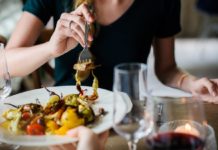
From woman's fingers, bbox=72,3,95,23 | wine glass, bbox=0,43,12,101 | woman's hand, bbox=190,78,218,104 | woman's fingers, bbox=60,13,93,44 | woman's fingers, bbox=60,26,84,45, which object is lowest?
woman's hand, bbox=190,78,218,104

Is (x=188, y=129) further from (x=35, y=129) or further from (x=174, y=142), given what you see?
(x=35, y=129)

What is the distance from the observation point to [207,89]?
1.28 m

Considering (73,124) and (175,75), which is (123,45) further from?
(73,124)

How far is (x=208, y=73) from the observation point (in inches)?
139

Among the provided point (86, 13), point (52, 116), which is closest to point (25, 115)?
point (52, 116)

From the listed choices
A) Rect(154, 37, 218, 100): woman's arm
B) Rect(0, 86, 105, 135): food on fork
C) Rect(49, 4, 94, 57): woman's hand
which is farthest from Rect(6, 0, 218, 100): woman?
Rect(0, 86, 105, 135): food on fork

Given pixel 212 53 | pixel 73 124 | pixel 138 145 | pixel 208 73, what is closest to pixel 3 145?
pixel 73 124

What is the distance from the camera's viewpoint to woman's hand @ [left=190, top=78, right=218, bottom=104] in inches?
48.5

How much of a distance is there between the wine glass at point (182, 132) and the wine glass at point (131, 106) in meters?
0.02

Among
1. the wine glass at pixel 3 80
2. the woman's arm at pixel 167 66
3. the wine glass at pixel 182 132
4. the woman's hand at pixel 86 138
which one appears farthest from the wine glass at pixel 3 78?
the woman's arm at pixel 167 66

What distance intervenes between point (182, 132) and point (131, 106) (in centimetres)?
12

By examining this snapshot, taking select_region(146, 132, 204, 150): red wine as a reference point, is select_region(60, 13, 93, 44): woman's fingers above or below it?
above

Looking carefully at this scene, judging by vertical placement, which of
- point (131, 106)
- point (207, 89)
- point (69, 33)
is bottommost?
point (207, 89)

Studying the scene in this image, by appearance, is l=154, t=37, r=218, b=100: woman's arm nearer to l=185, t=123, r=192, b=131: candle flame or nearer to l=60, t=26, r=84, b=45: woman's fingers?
l=60, t=26, r=84, b=45: woman's fingers
